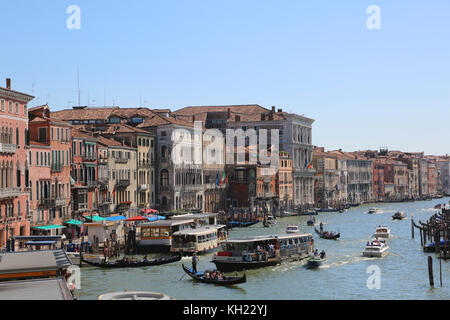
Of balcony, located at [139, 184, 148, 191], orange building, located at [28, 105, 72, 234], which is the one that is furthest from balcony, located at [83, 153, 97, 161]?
balcony, located at [139, 184, 148, 191]

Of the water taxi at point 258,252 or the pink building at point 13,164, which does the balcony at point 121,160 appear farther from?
the water taxi at point 258,252

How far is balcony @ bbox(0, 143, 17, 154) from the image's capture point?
30.2m

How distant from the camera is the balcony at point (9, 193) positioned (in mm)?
29987

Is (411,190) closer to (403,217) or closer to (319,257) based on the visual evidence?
(403,217)

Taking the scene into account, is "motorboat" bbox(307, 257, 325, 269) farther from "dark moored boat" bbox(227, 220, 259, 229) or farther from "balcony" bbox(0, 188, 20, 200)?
→ "dark moored boat" bbox(227, 220, 259, 229)

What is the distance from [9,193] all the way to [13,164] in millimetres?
1563

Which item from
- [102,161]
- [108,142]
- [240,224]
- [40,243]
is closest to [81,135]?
[102,161]

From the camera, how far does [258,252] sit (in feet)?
93.1

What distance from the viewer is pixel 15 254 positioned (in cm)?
1888

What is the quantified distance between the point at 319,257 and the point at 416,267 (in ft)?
13.1

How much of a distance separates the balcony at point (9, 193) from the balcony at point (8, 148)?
1.68 meters

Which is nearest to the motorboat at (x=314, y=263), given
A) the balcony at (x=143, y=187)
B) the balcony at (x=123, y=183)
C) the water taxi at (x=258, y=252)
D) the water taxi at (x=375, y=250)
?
the water taxi at (x=258, y=252)

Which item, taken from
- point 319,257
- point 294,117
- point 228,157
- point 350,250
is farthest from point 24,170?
point 294,117
